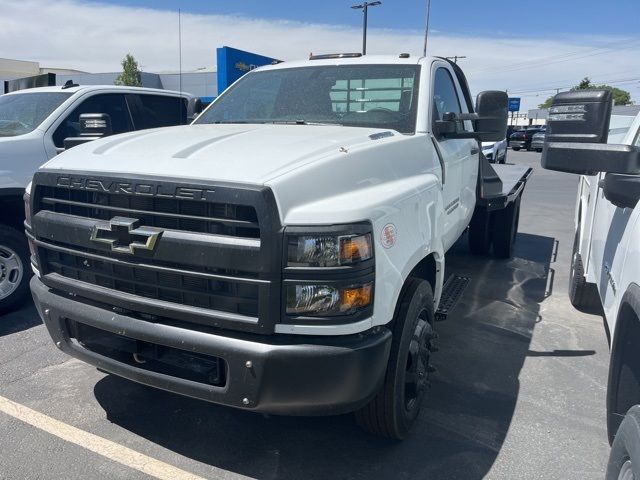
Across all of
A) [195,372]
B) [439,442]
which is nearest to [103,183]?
[195,372]

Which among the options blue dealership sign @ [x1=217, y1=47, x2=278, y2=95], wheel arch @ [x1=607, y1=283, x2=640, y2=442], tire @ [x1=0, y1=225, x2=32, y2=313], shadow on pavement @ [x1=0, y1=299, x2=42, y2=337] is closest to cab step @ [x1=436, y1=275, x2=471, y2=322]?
wheel arch @ [x1=607, y1=283, x2=640, y2=442]

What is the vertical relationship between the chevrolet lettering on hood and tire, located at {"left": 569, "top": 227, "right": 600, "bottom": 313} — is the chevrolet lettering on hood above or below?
above

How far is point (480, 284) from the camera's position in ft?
19.7

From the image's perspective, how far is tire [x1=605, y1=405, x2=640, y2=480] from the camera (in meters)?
1.70

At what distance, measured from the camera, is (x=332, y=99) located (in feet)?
12.5

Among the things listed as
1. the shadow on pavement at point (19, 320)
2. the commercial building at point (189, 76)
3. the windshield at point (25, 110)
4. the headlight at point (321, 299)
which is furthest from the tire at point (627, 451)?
the commercial building at point (189, 76)

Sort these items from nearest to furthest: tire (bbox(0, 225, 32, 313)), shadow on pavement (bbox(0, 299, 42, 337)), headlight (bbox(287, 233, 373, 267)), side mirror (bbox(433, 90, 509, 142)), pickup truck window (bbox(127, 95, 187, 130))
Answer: headlight (bbox(287, 233, 373, 267))
side mirror (bbox(433, 90, 509, 142))
shadow on pavement (bbox(0, 299, 42, 337))
tire (bbox(0, 225, 32, 313))
pickup truck window (bbox(127, 95, 187, 130))

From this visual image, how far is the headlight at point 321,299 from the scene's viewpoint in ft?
7.29

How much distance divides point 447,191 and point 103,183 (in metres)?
2.31

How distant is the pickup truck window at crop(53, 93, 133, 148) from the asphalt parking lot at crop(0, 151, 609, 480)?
6.45 feet

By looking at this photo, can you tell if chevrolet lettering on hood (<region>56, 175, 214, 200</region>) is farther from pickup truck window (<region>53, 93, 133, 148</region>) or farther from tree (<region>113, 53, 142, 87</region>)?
tree (<region>113, 53, 142, 87</region>)

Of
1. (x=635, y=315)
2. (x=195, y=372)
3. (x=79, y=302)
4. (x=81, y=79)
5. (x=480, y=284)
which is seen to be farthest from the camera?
(x=81, y=79)

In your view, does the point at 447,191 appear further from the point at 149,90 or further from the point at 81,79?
the point at 81,79

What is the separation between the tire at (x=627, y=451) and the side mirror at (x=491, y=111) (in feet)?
7.75
